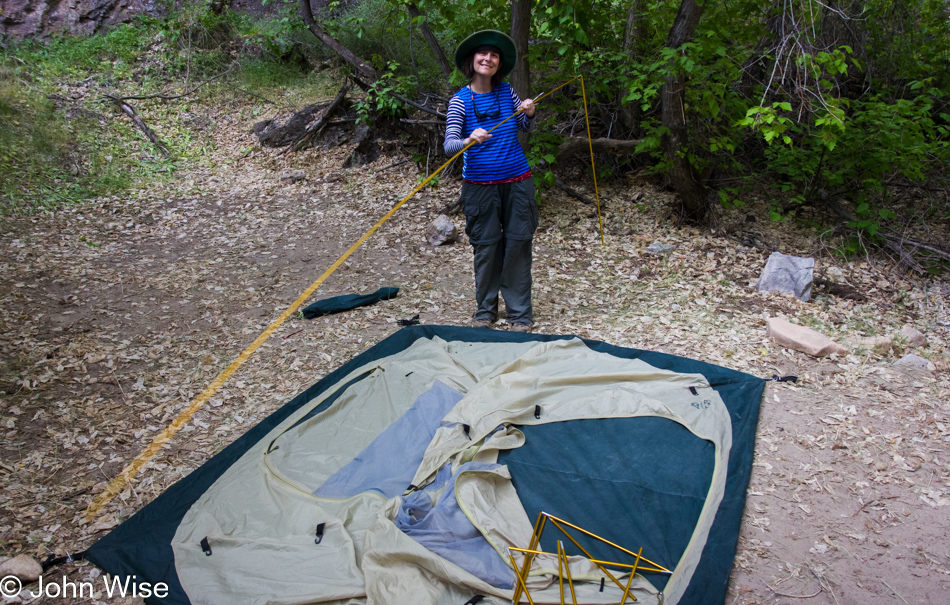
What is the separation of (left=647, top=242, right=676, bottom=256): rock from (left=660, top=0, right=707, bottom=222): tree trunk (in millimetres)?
553

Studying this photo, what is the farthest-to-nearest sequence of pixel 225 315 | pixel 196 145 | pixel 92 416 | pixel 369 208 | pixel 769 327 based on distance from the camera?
1. pixel 196 145
2. pixel 369 208
3. pixel 225 315
4. pixel 769 327
5. pixel 92 416

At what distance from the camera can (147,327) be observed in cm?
358

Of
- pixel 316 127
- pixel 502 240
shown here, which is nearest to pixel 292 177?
pixel 316 127

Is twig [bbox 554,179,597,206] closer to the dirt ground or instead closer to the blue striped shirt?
the dirt ground

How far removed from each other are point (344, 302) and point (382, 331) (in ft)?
1.45

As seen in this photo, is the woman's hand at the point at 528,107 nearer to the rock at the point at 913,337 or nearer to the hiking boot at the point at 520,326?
the hiking boot at the point at 520,326

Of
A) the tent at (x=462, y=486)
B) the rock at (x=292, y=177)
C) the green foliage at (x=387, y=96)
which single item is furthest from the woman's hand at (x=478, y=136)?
the rock at (x=292, y=177)

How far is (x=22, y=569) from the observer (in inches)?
74.1

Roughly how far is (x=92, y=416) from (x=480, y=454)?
6.38ft

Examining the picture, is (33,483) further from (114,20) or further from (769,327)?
(114,20)

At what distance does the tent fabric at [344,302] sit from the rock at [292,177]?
2584 mm

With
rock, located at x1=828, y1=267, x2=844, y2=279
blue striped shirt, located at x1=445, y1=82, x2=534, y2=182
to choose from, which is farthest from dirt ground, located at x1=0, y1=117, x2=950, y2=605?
blue striped shirt, located at x1=445, y1=82, x2=534, y2=182

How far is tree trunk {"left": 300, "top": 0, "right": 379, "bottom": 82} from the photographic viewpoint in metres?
6.19

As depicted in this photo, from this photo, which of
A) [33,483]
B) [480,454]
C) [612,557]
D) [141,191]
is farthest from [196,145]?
[612,557]
